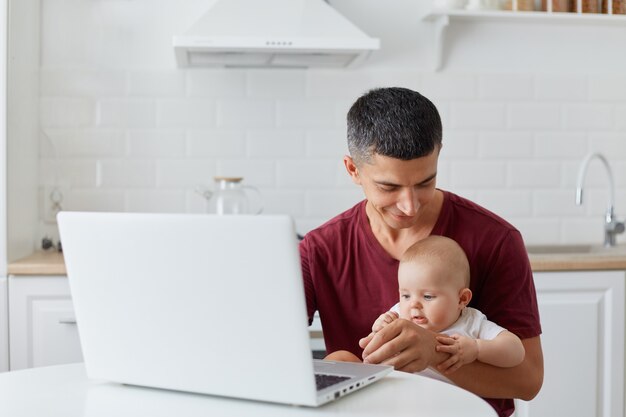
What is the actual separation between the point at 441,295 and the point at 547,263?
1229mm

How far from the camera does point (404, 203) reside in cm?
165

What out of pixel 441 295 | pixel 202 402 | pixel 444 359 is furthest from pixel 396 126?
pixel 202 402

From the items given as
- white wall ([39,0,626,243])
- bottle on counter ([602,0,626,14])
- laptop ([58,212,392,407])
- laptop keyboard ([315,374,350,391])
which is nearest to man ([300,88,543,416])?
laptop keyboard ([315,374,350,391])

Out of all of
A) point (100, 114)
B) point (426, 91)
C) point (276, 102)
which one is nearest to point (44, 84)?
point (100, 114)

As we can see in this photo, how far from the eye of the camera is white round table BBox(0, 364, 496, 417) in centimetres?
122

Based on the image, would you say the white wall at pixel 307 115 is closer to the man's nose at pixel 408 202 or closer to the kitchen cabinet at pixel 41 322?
the kitchen cabinet at pixel 41 322

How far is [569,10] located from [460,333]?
82.8 inches

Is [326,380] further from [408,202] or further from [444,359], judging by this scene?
[408,202]

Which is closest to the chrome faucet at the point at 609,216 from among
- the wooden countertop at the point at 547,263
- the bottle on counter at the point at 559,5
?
the wooden countertop at the point at 547,263

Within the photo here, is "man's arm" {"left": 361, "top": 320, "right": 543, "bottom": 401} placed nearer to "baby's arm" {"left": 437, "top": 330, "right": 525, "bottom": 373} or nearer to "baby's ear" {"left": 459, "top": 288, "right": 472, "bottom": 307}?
"baby's arm" {"left": 437, "top": 330, "right": 525, "bottom": 373}

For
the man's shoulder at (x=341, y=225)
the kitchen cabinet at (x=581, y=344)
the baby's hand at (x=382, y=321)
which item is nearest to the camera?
the baby's hand at (x=382, y=321)

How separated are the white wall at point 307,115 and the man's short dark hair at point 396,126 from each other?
1.63m

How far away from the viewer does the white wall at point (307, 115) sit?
3.27 m

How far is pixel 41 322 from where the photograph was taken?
2.75 meters
